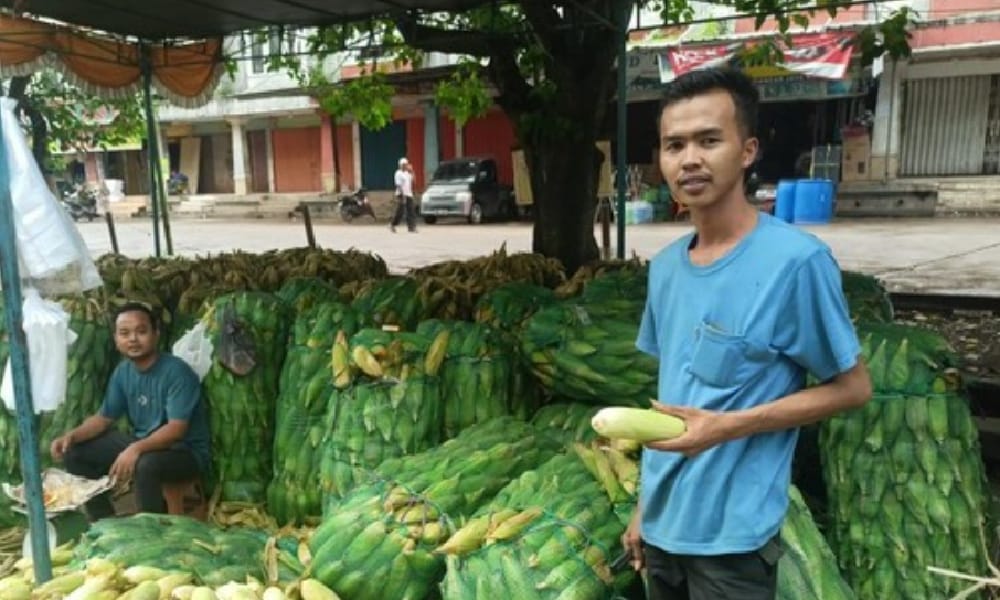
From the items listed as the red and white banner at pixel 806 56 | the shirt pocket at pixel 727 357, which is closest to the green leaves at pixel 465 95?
the shirt pocket at pixel 727 357

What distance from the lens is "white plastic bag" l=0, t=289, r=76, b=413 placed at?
2590 millimetres

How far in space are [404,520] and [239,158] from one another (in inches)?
1179

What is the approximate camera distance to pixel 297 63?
9.40 m

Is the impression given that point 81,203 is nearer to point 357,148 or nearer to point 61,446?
point 357,148

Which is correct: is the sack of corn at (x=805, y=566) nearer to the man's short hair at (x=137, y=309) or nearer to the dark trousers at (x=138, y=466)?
the dark trousers at (x=138, y=466)

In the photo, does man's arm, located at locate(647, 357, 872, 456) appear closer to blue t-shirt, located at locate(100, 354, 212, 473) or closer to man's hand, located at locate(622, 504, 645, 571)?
man's hand, located at locate(622, 504, 645, 571)

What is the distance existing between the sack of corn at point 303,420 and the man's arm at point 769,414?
2001mm

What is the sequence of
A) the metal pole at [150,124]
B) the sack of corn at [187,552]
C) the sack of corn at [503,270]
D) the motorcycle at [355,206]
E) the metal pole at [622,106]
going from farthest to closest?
the motorcycle at [355,206], the metal pole at [150,124], the metal pole at [622,106], the sack of corn at [503,270], the sack of corn at [187,552]

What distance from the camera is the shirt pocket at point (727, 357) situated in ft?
5.49

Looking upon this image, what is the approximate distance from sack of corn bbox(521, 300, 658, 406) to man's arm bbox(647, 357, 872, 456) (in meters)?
1.32

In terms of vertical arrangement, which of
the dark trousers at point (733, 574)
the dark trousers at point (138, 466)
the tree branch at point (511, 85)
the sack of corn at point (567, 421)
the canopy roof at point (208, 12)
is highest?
the canopy roof at point (208, 12)

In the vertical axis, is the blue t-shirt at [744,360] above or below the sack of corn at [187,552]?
above

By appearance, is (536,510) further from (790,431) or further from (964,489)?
(964,489)

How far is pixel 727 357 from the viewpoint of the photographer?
5.55 feet
